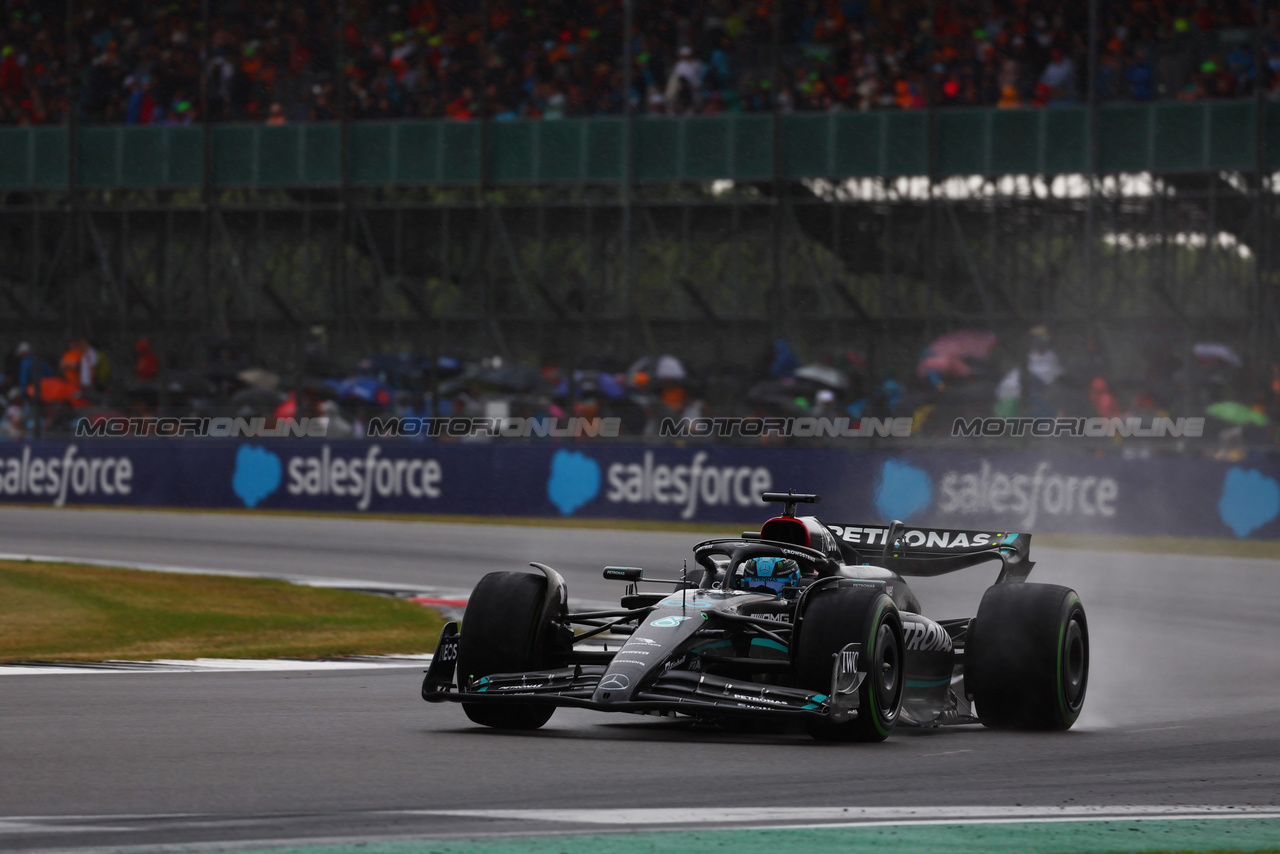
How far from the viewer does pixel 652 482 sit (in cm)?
2680

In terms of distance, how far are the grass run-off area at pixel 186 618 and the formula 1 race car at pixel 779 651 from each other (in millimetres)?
4368

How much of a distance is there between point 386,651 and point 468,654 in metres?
4.60

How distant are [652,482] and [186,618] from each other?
12.3 metres

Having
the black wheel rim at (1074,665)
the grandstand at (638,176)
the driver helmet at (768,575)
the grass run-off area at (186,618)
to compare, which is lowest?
the grass run-off area at (186,618)

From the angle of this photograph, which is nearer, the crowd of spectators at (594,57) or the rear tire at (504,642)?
the rear tire at (504,642)

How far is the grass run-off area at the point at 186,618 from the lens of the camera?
13371 mm

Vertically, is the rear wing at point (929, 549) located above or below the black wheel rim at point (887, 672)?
above

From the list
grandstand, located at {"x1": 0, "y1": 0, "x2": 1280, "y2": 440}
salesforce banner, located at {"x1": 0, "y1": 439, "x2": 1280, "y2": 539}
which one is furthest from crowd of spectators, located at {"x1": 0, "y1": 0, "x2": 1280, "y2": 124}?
salesforce banner, located at {"x1": 0, "y1": 439, "x2": 1280, "y2": 539}

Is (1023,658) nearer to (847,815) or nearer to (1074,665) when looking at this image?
(1074,665)

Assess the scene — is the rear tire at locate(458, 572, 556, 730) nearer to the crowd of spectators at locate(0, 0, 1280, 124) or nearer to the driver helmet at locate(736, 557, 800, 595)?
the driver helmet at locate(736, 557, 800, 595)

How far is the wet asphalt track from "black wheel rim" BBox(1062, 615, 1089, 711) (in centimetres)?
21

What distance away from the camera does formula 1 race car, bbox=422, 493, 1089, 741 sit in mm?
8398

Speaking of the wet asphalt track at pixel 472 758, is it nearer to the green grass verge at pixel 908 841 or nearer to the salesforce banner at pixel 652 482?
the green grass verge at pixel 908 841

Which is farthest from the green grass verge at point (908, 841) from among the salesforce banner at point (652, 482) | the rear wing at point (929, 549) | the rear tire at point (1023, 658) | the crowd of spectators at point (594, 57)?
the crowd of spectators at point (594, 57)
